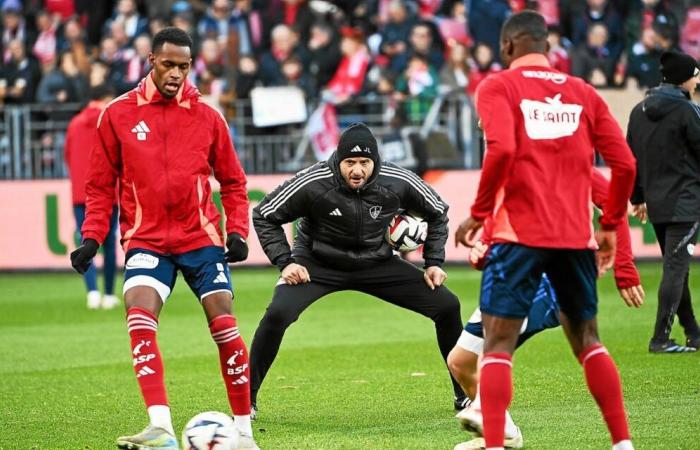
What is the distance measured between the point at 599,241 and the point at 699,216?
519cm

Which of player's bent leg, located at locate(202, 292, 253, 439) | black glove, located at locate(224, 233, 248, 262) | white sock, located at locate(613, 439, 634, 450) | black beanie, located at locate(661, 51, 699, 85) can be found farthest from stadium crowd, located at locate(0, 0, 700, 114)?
white sock, located at locate(613, 439, 634, 450)

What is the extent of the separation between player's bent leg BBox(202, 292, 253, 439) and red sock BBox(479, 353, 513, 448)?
1.83m

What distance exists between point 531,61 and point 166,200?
7.80 ft

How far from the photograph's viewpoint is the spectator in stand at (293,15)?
78.4 ft

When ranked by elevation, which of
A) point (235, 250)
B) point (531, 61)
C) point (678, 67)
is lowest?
Answer: point (235, 250)

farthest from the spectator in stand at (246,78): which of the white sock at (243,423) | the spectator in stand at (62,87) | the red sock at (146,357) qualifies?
the red sock at (146,357)

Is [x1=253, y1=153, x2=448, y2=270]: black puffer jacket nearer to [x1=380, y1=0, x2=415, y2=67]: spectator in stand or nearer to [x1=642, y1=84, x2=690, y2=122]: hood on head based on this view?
[x1=642, y1=84, x2=690, y2=122]: hood on head

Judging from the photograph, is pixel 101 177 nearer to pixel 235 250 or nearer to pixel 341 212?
pixel 235 250

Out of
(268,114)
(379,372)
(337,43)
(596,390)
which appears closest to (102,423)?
(379,372)

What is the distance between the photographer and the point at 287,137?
21.7 meters

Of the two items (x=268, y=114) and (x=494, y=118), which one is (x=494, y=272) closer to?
(x=494, y=118)

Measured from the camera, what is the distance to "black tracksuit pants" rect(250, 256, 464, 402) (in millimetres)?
9258

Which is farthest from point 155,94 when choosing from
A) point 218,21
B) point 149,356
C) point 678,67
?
point 218,21

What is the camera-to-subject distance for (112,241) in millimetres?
16828
